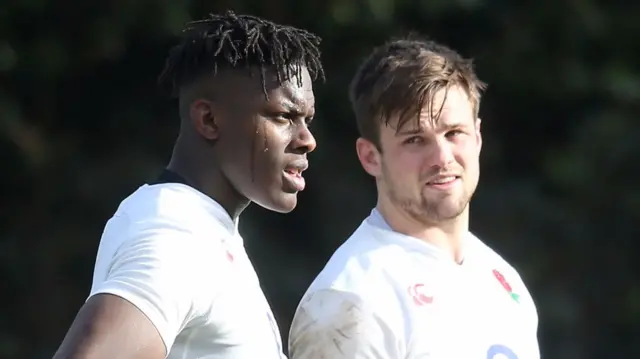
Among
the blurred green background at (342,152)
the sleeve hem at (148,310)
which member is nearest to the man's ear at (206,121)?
the sleeve hem at (148,310)

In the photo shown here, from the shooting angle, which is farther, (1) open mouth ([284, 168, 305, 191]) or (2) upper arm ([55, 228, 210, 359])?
(1) open mouth ([284, 168, 305, 191])

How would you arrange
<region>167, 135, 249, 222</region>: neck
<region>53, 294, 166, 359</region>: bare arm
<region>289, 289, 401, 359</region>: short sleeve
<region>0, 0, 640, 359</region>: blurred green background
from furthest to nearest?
1. <region>0, 0, 640, 359</region>: blurred green background
2. <region>289, 289, 401, 359</region>: short sleeve
3. <region>167, 135, 249, 222</region>: neck
4. <region>53, 294, 166, 359</region>: bare arm

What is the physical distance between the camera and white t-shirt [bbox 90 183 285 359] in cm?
222

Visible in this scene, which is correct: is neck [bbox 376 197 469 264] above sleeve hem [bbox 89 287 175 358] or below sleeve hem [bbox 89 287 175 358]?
below

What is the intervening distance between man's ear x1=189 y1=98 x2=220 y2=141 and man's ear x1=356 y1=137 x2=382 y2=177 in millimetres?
561

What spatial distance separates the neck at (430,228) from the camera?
2982 mm

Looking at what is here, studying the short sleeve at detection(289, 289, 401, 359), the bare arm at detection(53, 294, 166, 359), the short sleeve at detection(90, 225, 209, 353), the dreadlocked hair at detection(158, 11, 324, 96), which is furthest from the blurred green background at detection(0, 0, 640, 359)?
the bare arm at detection(53, 294, 166, 359)

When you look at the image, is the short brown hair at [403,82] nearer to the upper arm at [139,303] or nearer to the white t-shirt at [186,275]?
the white t-shirt at [186,275]

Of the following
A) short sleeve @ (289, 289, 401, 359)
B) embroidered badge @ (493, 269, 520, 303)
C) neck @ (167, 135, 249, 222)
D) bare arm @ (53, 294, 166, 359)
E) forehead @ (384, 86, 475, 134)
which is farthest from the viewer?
embroidered badge @ (493, 269, 520, 303)

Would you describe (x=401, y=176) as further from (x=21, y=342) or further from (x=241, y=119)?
(x=21, y=342)

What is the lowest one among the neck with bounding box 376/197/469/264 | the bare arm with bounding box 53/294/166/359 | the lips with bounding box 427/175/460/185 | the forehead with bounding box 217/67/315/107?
the neck with bounding box 376/197/469/264

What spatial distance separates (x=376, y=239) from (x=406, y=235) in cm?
6

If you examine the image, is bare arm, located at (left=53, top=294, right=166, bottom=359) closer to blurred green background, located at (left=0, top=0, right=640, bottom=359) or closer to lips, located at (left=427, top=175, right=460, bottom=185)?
lips, located at (left=427, top=175, right=460, bottom=185)

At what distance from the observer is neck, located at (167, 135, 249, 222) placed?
8.32 feet
